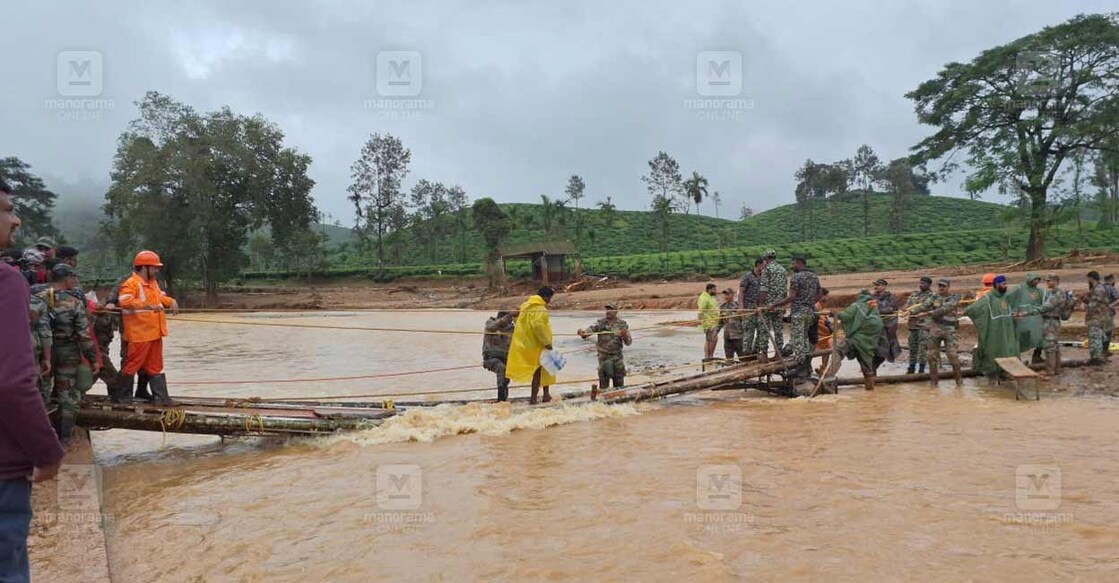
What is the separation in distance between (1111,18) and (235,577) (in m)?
33.4

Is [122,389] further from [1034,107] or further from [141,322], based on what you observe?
[1034,107]

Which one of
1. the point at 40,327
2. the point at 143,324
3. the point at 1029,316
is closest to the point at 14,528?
the point at 40,327

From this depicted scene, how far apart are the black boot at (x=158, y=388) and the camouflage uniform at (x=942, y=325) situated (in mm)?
10718

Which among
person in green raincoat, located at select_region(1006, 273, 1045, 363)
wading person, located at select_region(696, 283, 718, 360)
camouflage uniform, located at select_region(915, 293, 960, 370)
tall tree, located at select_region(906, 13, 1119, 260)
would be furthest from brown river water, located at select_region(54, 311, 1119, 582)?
tall tree, located at select_region(906, 13, 1119, 260)

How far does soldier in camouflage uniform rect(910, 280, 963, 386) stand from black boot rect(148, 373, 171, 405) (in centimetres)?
1072

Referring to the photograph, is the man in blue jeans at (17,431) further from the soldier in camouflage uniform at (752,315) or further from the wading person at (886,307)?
the wading person at (886,307)

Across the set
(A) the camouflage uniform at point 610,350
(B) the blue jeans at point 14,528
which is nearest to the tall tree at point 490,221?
(A) the camouflage uniform at point 610,350

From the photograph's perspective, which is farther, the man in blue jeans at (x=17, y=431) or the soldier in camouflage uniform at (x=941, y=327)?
the soldier in camouflage uniform at (x=941, y=327)

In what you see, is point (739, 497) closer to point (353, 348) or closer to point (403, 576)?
point (403, 576)

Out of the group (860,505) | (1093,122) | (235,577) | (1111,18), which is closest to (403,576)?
(235,577)

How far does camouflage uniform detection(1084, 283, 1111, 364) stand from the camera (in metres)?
10.5

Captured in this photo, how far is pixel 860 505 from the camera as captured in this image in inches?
205

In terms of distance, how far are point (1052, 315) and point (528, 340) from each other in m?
8.76

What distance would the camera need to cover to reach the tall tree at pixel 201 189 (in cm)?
3784
